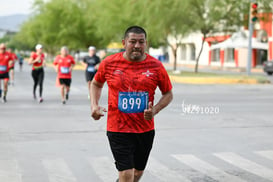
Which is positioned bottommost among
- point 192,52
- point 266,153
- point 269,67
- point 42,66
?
point 269,67

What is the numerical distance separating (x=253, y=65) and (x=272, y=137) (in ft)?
157

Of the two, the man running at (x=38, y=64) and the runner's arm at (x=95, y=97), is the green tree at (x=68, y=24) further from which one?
the runner's arm at (x=95, y=97)

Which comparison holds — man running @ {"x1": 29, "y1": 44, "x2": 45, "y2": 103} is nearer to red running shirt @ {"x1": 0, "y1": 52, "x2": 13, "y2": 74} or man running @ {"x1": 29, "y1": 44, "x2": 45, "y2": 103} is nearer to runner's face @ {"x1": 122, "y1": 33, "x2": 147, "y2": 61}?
red running shirt @ {"x1": 0, "y1": 52, "x2": 13, "y2": 74}

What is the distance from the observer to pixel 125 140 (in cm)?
502

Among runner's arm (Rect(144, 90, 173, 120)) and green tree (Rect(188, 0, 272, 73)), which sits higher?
green tree (Rect(188, 0, 272, 73))

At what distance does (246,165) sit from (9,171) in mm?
3134

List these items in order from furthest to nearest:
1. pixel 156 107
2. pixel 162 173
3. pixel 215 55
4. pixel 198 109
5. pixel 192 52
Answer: pixel 192 52 → pixel 215 55 → pixel 198 109 → pixel 162 173 → pixel 156 107

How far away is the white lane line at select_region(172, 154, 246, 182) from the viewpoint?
6809 mm

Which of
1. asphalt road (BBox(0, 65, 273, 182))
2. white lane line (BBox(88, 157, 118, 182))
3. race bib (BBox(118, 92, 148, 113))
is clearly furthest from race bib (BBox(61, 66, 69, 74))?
race bib (BBox(118, 92, 148, 113))

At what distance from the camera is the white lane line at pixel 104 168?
6832mm

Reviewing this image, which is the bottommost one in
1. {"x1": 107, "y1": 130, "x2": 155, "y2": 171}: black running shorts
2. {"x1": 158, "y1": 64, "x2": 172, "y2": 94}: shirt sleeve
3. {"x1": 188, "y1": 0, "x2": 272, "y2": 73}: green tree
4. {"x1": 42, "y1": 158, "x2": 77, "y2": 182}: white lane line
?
{"x1": 42, "y1": 158, "x2": 77, "y2": 182}: white lane line

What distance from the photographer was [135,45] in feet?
16.1

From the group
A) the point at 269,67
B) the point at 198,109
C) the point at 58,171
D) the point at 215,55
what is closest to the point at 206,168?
the point at 58,171

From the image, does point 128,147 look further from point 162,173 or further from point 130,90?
point 162,173
